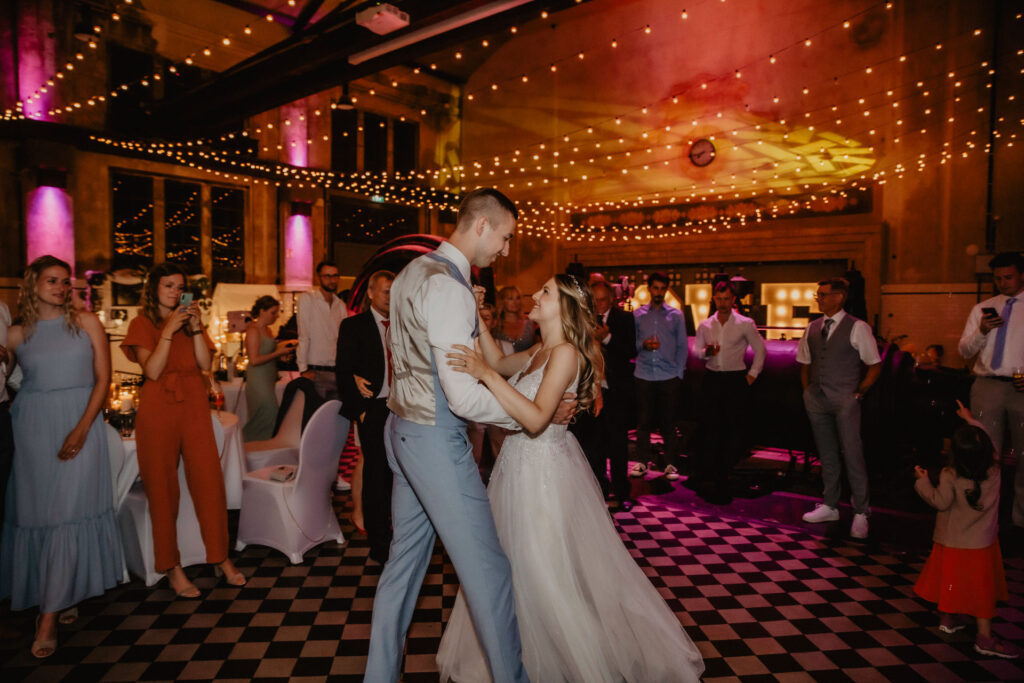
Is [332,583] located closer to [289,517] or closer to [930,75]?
[289,517]

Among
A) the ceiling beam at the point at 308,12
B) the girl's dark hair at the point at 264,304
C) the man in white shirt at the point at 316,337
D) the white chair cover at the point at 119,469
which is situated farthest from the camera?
the ceiling beam at the point at 308,12

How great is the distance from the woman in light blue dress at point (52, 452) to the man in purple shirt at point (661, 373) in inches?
165

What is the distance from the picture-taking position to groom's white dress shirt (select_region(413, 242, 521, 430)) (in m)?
1.77

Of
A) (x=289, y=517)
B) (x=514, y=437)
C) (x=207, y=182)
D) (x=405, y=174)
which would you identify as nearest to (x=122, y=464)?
(x=289, y=517)

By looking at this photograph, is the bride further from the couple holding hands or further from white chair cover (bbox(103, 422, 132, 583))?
white chair cover (bbox(103, 422, 132, 583))

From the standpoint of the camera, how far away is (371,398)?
3529mm

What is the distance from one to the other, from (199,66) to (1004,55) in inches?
497

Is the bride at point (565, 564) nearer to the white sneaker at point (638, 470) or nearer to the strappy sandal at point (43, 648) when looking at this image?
the strappy sandal at point (43, 648)

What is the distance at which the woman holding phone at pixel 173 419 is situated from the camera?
10.0 feet

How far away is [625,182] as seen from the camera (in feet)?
38.2

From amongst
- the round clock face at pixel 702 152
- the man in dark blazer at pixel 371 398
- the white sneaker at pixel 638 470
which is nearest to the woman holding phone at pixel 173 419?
the man in dark blazer at pixel 371 398

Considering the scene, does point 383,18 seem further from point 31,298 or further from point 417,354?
point 417,354

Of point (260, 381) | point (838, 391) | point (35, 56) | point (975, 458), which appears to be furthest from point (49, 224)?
point (975, 458)

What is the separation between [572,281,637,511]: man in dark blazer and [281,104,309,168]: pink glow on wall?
371 inches
